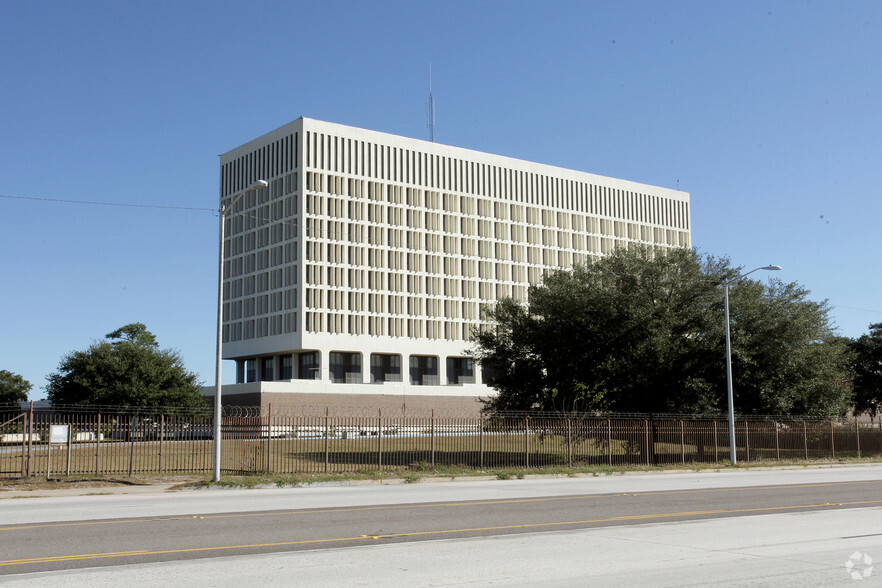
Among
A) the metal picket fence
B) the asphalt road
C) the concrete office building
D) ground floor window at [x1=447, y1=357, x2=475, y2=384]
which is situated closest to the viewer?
the asphalt road

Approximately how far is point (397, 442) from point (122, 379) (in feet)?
153

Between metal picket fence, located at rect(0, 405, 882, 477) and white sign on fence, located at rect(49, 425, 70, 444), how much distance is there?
77 mm

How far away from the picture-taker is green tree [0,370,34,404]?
99625mm

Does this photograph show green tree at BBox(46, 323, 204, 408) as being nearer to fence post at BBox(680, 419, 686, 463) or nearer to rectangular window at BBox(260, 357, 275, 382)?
rectangular window at BBox(260, 357, 275, 382)

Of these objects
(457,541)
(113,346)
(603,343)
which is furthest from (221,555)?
(113,346)

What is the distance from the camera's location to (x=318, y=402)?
9400 cm

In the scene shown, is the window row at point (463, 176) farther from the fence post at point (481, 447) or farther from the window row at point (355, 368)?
the fence post at point (481, 447)

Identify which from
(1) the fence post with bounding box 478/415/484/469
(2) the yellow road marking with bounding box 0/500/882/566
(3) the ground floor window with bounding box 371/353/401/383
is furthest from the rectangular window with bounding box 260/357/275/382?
(2) the yellow road marking with bounding box 0/500/882/566

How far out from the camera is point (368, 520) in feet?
47.2

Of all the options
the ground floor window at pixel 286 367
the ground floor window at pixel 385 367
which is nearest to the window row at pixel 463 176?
the ground floor window at pixel 385 367

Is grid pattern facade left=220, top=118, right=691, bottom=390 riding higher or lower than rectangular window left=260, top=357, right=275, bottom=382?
higher

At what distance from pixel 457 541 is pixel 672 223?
122m

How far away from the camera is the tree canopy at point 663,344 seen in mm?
38406

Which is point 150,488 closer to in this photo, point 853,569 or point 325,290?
point 853,569
